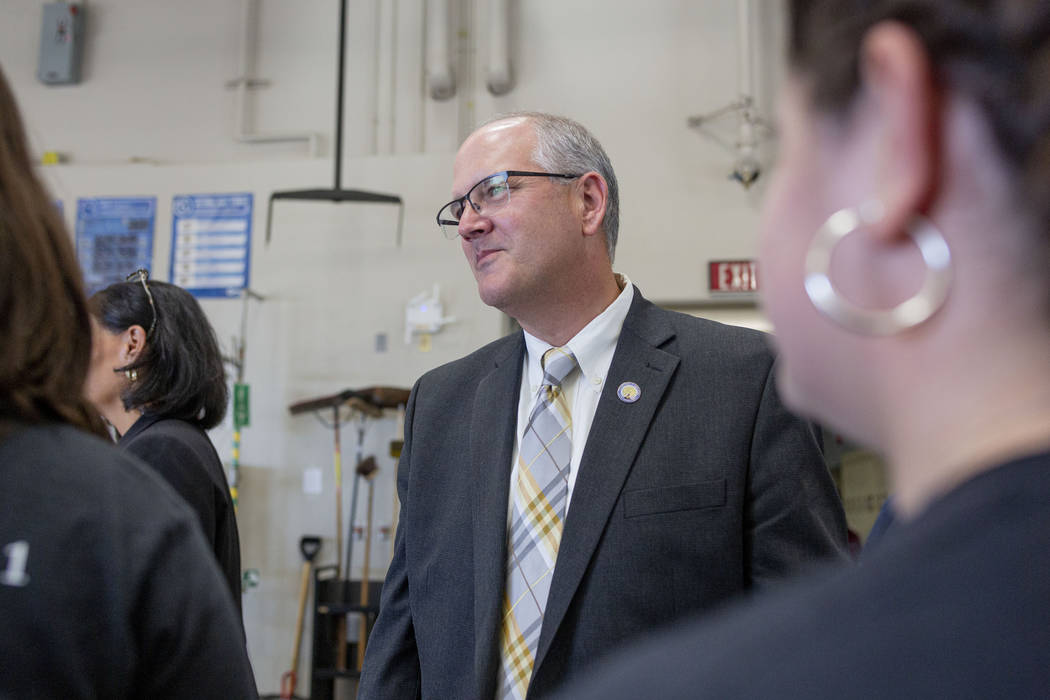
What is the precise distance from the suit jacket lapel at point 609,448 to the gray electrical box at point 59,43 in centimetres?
530

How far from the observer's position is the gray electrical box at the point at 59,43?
5711 millimetres

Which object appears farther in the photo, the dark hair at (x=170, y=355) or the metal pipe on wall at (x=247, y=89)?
the metal pipe on wall at (x=247, y=89)

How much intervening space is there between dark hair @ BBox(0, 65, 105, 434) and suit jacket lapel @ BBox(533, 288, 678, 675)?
73cm

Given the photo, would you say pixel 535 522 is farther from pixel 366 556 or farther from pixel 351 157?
pixel 351 157

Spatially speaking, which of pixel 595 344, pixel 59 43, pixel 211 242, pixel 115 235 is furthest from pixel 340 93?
pixel 595 344

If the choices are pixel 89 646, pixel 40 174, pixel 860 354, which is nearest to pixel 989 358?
pixel 860 354

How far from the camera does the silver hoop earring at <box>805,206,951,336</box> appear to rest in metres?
0.37

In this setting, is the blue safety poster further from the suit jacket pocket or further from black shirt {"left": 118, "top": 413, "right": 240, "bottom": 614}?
the suit jacket pocket

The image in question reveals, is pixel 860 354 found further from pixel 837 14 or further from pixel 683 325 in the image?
pixel 683 325

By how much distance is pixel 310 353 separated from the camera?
5.22m

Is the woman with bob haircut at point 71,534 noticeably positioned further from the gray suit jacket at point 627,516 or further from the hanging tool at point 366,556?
the hanging tool at point 366,556

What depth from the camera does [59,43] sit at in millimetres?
5719

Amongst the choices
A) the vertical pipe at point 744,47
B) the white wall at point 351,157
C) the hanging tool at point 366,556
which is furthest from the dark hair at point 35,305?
the vertical pipe at point 744,47

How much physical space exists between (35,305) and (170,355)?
1.22m
